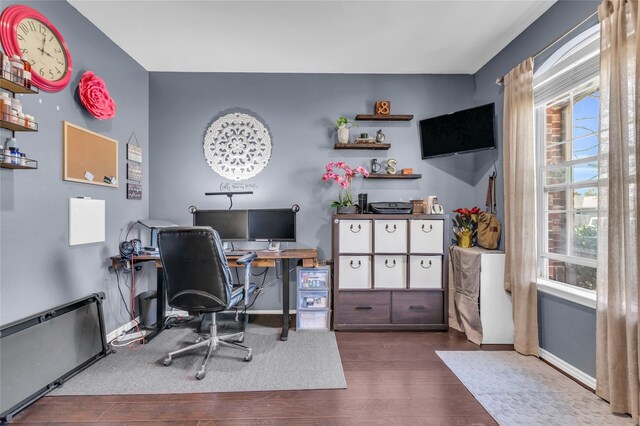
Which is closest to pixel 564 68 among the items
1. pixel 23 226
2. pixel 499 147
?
pixel 499 147

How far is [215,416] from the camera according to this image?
5.32ft

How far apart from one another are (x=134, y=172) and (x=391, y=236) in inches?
107

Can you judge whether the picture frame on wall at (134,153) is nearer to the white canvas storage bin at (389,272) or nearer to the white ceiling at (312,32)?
the white ceiling at (312,32)

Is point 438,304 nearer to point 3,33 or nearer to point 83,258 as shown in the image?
point 83,258

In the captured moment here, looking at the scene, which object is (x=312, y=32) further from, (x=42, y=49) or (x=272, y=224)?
(x=42, y=49)

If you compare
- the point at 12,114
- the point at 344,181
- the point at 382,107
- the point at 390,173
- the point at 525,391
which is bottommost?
the point at 525,391

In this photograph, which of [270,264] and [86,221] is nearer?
[86,221]

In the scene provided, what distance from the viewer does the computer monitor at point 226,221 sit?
9.57 ft

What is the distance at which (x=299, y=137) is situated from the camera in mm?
3197

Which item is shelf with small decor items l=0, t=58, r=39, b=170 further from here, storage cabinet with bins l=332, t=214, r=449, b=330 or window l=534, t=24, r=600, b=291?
window l=534, t=24, r=600, b=291

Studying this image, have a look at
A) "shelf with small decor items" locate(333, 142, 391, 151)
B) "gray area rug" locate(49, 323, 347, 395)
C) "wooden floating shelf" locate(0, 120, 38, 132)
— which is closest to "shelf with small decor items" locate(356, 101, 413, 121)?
"shelf with small decor items" locate(333, 142, 391, 151)

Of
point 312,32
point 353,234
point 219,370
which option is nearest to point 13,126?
point 219,370

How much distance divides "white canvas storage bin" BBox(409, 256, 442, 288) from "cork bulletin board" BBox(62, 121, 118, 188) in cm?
298

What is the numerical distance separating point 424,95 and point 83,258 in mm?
3716
